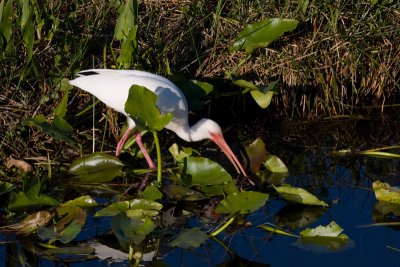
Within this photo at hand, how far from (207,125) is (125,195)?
103 cm

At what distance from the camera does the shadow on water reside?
555 cm

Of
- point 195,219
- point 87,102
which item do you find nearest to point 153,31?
point 87,102

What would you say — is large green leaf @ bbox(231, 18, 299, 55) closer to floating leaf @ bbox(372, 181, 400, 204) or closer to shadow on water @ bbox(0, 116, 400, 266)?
shadow on water @ bbox(0, 116, 400, 266)

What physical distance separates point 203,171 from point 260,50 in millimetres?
1981

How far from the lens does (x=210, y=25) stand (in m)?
8.24

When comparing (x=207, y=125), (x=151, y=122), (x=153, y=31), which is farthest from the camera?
(x=153, y=31)

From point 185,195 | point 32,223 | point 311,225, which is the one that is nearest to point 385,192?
point 311,225

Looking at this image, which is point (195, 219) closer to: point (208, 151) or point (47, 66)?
point (208, 151)

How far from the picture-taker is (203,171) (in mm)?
6410

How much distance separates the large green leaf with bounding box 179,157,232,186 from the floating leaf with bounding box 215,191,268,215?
370 mm

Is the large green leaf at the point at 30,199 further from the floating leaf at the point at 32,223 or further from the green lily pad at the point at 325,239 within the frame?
the green lily pad at the point at 325,239

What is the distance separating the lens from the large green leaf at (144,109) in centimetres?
594

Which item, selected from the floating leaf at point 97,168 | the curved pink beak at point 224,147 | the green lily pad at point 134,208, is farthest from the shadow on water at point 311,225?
the floating leaf at point 97,168

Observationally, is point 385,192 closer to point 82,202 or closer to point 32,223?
point 82,202
